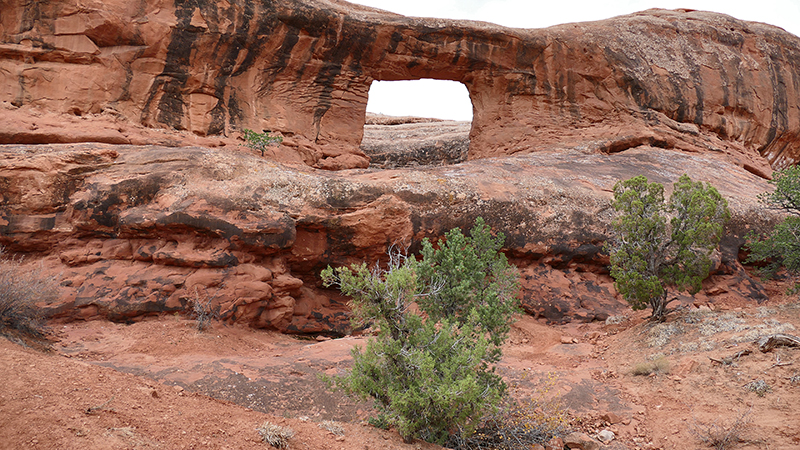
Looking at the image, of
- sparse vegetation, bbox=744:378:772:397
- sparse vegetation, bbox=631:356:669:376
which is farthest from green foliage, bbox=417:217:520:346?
sparse vegetation, bbox=744:378:772:397

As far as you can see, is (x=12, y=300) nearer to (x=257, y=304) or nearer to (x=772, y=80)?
(x=257, y=304)

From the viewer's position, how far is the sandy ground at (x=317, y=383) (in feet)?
17.4

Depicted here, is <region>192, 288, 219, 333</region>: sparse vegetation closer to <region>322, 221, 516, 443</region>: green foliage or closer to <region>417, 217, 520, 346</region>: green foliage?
<region>417, 217, 520, 346</region>: green foliage

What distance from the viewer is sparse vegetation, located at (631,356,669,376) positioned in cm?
883

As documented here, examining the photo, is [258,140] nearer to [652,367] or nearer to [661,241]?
[661,241]

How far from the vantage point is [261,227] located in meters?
11.2

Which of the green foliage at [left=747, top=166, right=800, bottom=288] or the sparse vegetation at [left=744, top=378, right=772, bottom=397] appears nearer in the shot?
the sparse vegetation at [left=744, top=378, right=772, bottom=397]

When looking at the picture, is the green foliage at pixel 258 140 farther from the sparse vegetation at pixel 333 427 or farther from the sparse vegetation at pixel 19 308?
the sparse vegetation at pixel 333 427

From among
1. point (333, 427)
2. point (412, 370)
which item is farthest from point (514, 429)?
point (333, 427)

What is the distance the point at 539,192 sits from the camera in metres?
13.7

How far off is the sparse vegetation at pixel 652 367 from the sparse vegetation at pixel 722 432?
5.37 feet

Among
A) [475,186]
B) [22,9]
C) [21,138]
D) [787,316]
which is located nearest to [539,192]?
[475,186]

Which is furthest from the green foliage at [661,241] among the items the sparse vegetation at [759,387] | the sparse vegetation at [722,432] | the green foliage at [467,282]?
the sparse vegetation at [722,432]

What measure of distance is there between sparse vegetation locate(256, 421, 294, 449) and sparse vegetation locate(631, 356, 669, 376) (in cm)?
627
